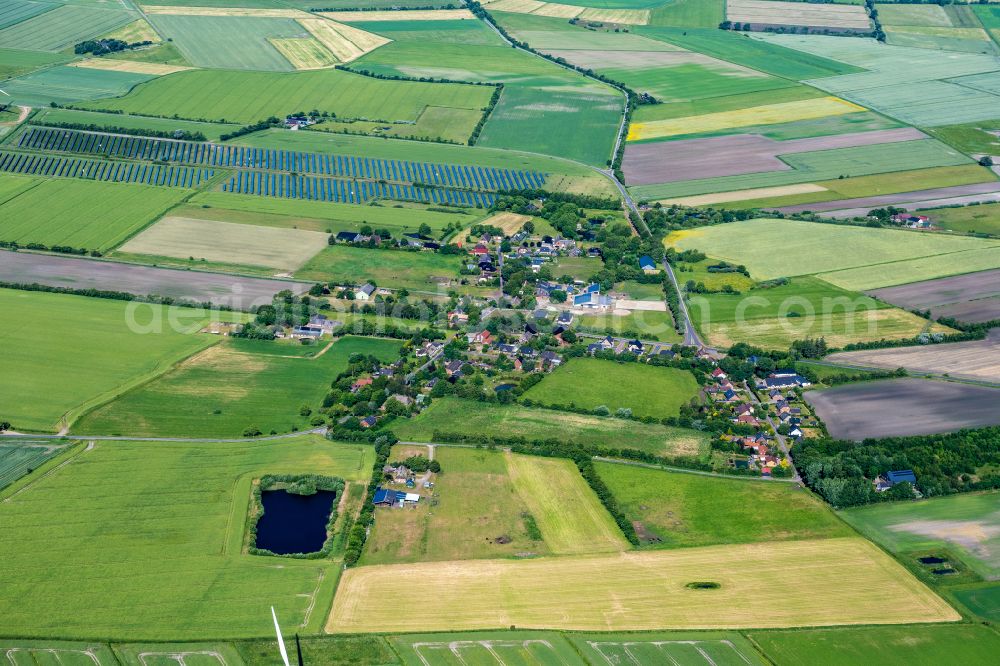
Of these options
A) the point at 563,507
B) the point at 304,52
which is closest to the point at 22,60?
the point at 304,52

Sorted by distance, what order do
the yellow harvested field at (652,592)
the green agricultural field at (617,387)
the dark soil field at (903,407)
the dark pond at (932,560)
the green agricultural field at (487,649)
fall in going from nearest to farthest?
the green agricultural field at (487,649) < the yellow harvested field at (652,592) < the dark pond at (932,560) < the dark soil field at (903,407) < the green agricultural field at (617,387)

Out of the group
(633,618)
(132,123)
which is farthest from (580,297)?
(132,123)

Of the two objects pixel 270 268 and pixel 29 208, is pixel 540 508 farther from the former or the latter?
pixel 29 208

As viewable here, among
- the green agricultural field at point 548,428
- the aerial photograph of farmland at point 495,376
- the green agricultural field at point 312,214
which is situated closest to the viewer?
the aerial photograph of farmland at point 495,376

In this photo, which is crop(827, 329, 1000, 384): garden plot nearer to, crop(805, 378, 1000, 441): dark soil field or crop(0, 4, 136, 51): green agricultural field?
crop(805, 378, 1000, 441): dark soil field

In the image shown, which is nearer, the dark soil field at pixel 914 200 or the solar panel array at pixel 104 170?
the dark soil field at pixel 914 200

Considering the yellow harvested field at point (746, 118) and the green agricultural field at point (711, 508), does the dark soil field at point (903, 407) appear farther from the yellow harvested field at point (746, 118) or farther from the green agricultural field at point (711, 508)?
the yellow harvested field at point (746, 118)

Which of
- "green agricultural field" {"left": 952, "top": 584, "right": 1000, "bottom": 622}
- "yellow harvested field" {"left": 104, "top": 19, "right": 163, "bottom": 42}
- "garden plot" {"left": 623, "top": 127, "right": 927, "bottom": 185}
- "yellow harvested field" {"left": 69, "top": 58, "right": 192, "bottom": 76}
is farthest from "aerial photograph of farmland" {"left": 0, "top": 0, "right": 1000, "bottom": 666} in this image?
"yellow harvested field" {"left": 104, "top": 19, "right": 163, "bottom": 42}

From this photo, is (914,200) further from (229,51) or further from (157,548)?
(229,51)

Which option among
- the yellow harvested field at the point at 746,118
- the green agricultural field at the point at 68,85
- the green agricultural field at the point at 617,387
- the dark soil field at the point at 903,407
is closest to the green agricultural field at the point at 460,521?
the green agricultural field at the point at 617,387
